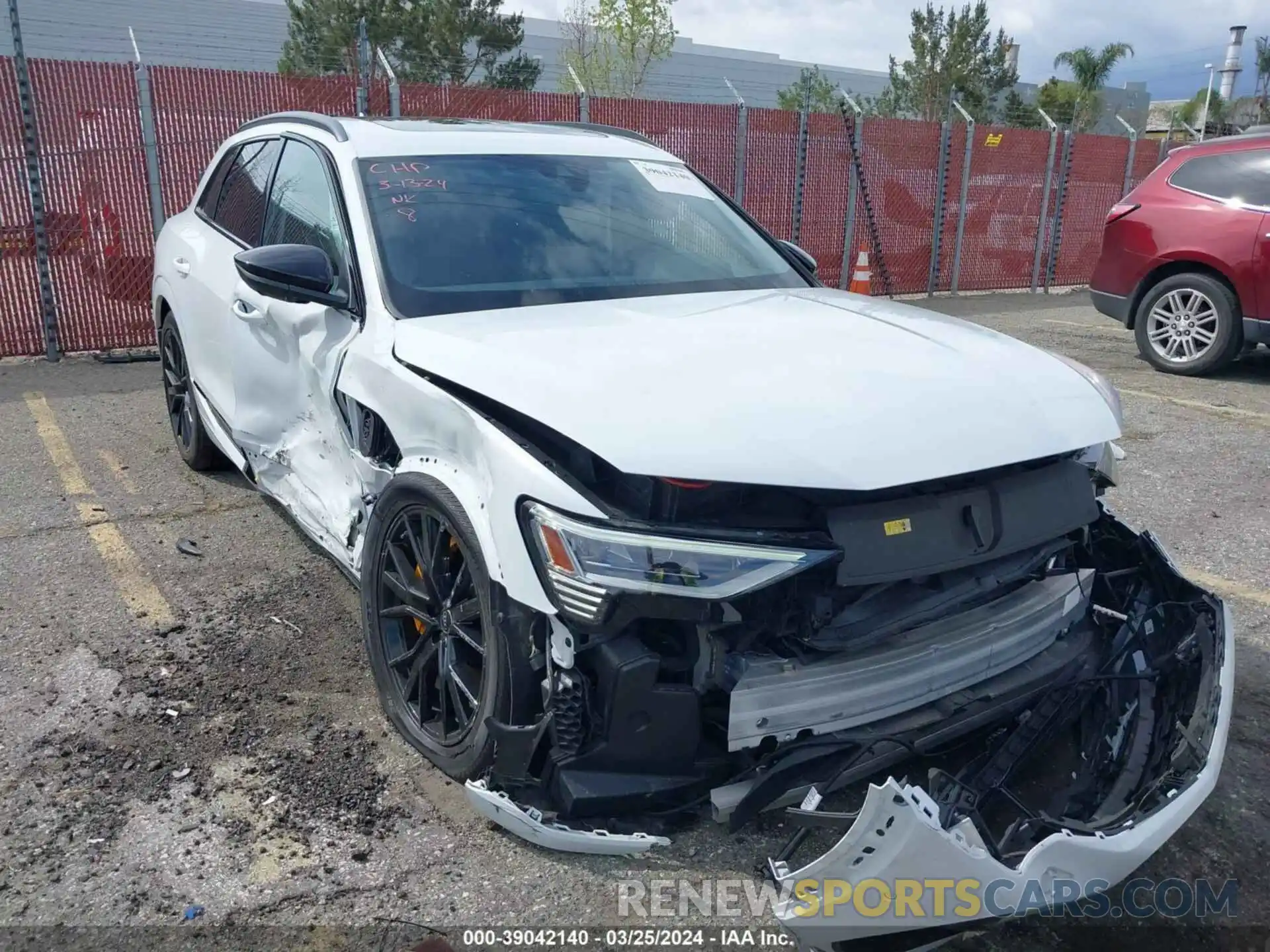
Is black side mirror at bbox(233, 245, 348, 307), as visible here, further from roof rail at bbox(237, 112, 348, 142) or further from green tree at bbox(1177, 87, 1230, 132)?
green tree at bbox(1177, 87, 1230, 132)

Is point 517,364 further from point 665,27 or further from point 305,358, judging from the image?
point 665,27

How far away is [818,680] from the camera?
237cm

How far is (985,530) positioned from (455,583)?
1.35m

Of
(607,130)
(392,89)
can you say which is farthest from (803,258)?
(392,89)

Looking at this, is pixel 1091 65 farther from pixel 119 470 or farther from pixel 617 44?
pixel 119 470

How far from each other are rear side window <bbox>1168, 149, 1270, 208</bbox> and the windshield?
5.96 metres

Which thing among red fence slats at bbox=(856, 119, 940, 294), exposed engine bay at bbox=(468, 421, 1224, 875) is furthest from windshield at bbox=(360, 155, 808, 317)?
red fence slats at bbox=(856, 119, 940, 294)

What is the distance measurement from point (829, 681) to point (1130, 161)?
15.7 meters

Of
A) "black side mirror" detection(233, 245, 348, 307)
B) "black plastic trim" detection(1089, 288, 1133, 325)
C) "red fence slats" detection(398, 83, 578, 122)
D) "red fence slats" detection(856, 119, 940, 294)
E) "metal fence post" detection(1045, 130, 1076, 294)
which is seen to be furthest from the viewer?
"metal fence post" detection(1045, 130, 1076, 294)

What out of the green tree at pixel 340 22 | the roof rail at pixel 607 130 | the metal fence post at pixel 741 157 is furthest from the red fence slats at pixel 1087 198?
the green tree at pixel 340 22

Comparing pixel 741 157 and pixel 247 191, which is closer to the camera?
pixel 247 191

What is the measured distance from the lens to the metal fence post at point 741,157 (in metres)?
11.6

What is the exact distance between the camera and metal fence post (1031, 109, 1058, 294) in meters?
14.2

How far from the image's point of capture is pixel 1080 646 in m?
2.84
